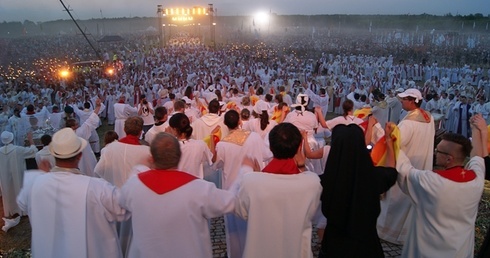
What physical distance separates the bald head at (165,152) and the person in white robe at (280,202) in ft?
1.79

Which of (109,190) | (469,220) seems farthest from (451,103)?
(109,190)

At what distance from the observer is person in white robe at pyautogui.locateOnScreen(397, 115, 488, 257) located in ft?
10.5

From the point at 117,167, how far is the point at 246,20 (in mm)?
147637

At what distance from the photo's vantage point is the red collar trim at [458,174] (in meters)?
3.19

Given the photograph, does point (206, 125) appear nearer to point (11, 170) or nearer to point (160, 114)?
point (160, 114)

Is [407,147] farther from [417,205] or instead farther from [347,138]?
[347,138]

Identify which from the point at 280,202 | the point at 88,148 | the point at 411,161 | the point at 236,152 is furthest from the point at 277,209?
the point at 88,148

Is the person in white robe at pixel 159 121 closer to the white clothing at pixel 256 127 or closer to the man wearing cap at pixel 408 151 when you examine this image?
the white clothing at pixel 256 127

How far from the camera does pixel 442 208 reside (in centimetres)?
324

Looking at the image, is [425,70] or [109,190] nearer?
[109,190]

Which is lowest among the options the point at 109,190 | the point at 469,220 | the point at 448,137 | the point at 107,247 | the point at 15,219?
the point at 15,219

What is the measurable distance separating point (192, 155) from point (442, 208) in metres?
2.66

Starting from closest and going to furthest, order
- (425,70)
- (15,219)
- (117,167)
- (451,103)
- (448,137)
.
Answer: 1. (448,137)
2. (117,167)
3. (15,219)
4. (451,103)
5. (425,70)

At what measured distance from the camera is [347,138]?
2.77 metres
